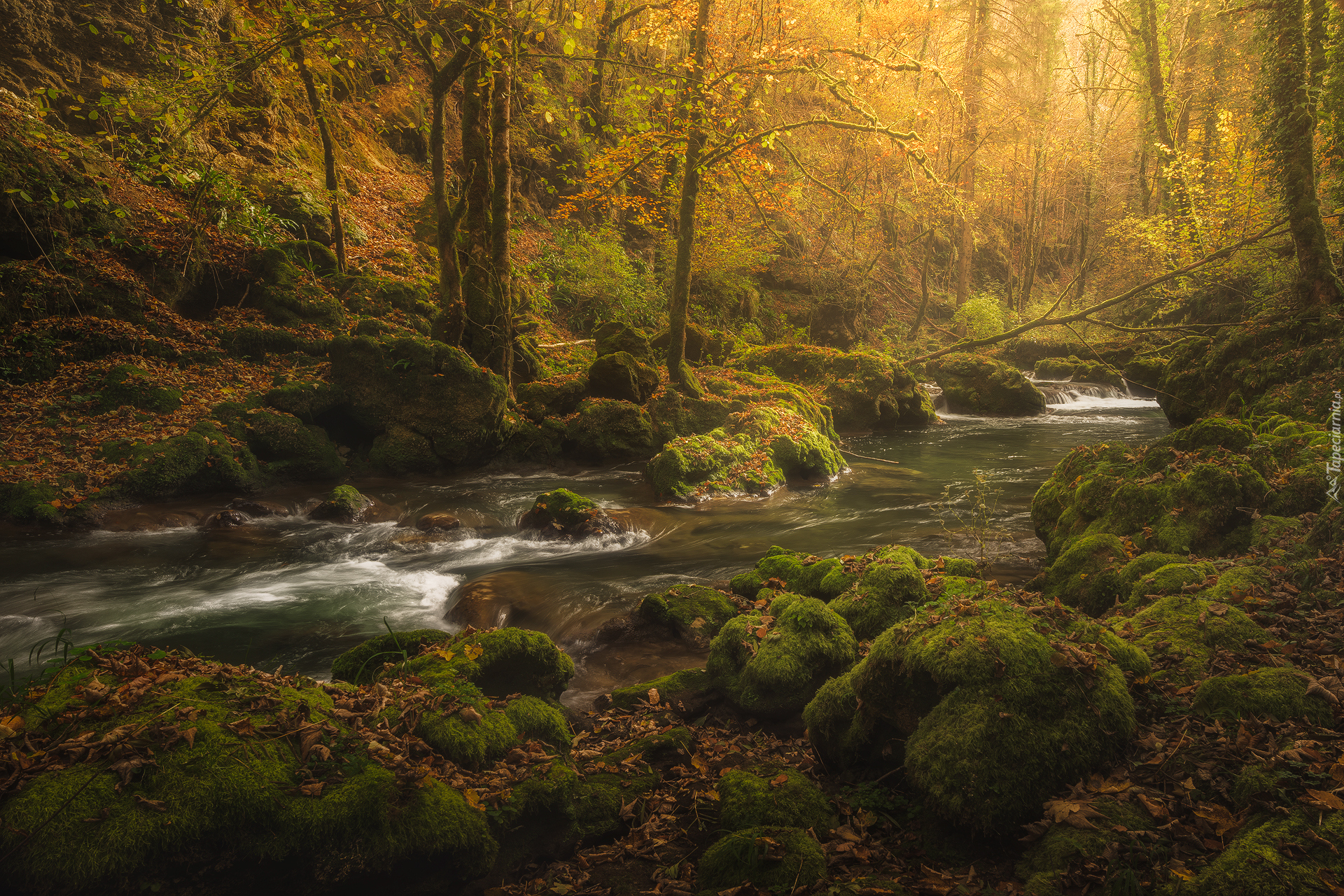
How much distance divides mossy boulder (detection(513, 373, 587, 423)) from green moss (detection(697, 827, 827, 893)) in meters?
11.5

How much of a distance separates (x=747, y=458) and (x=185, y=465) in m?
9.44

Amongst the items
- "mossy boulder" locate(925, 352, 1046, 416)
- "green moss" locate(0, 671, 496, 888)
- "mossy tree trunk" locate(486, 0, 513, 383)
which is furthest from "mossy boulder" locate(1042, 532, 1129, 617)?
"mossy boulder" locate(925, 352, 1046, 416)

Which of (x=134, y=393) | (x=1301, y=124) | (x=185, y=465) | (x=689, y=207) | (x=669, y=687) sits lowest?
(x=669, y=687)

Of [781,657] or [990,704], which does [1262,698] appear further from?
[781,657]

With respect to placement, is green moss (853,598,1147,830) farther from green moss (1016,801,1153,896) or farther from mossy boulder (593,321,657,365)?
mossy boulder (593,321,657,365)

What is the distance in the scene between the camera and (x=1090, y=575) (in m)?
6.06

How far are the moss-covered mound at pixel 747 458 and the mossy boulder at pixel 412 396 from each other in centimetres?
373

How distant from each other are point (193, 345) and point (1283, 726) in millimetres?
15260

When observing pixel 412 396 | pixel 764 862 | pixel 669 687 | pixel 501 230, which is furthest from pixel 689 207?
pixel 764 862

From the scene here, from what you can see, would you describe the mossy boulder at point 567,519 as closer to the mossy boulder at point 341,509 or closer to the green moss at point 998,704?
the mossy boulder at point 341,509

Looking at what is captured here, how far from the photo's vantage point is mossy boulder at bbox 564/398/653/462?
538 inches

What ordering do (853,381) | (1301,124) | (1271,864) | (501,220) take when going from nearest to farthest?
(1271,864), (1301,124), (501,220), (853,381)

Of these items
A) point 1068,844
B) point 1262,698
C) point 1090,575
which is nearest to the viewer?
point 1068,844

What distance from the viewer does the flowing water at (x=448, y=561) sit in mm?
6652
